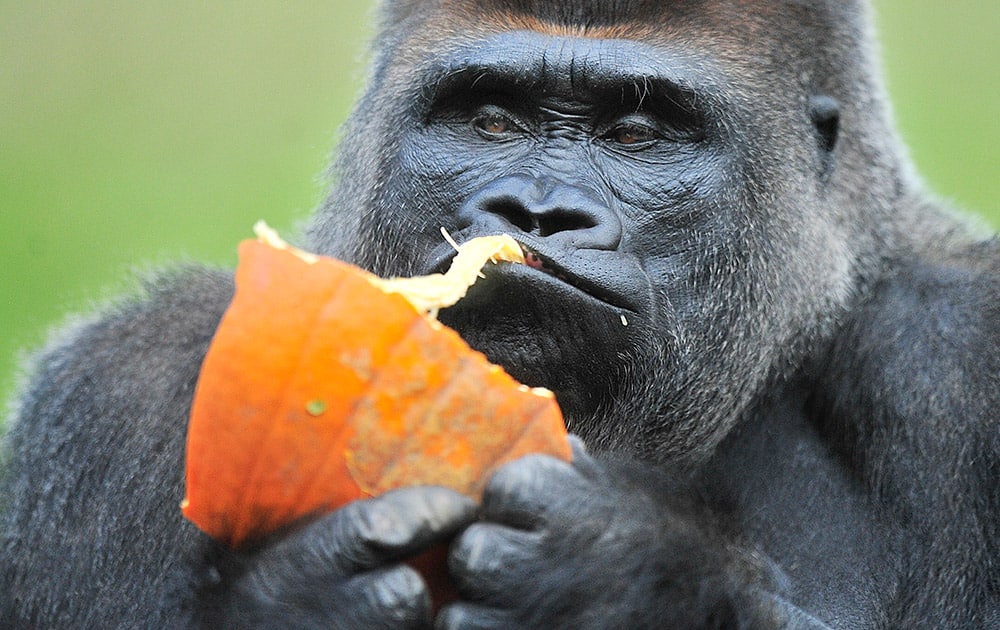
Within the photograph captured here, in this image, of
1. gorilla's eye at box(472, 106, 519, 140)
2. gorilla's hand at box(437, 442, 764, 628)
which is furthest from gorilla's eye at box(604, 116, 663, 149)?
gorilla's hand at box(437, 442, 764, 628)

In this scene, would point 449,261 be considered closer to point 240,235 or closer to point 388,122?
point 388,122

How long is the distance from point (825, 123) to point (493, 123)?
3.69ft

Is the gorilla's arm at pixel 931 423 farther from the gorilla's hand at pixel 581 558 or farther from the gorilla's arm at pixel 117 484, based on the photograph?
the gorilla's arm at pixel 117 484

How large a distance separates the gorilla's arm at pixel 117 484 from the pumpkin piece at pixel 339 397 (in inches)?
13.0

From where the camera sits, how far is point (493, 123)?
4496mm

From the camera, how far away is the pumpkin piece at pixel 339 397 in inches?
128

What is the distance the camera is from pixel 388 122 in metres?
4.71

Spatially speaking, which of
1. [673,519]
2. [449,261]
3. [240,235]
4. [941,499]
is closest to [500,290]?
[449,261]

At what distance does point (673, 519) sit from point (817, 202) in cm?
154

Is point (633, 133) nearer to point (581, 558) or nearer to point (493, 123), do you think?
point (493, 123)

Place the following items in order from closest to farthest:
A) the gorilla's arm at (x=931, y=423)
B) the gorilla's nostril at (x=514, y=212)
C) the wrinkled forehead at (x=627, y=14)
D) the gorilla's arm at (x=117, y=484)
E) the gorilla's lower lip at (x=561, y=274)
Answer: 1. the gorilla's lower lip at (x=561, y=274)
2. the gorilla's nostril at (x=514, y=212)
3. the gorilla's arm at (x=931, y=423)
4. the gorilla's arm at (x=117, y=484)
5. the wrinkled forehead at (x=627, y=14)

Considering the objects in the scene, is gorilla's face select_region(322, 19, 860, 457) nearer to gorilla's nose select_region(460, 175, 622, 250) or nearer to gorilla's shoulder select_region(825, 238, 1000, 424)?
gorilla's nose select_region(460, 175, 622, 250)

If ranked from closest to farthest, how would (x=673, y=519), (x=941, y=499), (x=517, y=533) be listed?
(x=517, y=533)
(x=673, y=519)
(x=941, y=499)

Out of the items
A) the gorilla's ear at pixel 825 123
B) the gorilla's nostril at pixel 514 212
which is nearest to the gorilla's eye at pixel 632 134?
the gorilla's nostril at pixel 514 212
